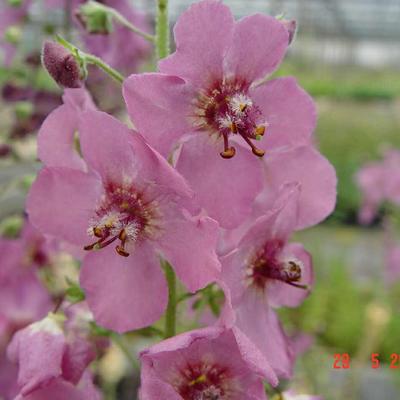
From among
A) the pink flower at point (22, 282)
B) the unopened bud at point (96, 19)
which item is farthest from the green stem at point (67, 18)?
the unopened bud at point (96, 19)

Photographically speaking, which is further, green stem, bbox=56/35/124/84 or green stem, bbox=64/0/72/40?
green stem, bbox=64/0/72/40

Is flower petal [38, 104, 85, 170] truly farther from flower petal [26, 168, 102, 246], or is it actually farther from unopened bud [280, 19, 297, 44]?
unopened bud [280, 19, 297, 44]

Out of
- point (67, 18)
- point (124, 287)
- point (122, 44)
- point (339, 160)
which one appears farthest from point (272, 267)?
point (339, 160)

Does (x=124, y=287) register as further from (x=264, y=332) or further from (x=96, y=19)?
(x=96, y=19)

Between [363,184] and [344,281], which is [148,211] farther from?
[344,281]

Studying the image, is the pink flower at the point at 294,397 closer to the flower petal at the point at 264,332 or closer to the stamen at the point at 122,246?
the flower petal at the point at 264,332

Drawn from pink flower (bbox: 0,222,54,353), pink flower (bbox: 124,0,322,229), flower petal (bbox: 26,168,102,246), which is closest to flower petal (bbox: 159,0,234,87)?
pink flower (bbox: 124,0,322,229)

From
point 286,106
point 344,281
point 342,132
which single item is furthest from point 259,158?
point 342,132
